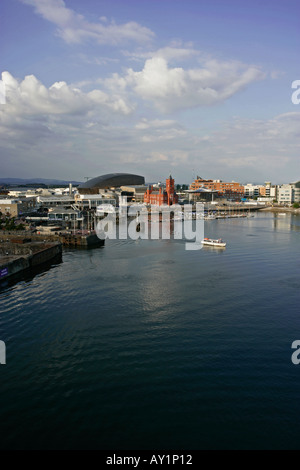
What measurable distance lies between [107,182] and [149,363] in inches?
3583

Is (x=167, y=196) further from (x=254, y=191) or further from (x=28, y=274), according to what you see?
(x=254, y=191)

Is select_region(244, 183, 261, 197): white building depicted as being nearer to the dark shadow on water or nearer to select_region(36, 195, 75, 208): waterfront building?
select_region(36, 195, 75, 208): waterfront building

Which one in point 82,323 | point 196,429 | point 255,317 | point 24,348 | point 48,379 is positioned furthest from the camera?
point 255,317

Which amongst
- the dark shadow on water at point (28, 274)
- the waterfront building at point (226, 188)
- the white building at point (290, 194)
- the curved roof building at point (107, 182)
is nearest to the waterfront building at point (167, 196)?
the curved roof building at point (107, 182)

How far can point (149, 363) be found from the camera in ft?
33.8

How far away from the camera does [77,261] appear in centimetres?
2523

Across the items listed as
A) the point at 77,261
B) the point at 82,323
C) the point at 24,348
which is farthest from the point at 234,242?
the point at 24,348

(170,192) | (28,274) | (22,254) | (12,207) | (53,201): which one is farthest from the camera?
(170,192)

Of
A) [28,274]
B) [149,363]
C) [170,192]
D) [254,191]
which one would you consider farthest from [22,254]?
[254,191]
